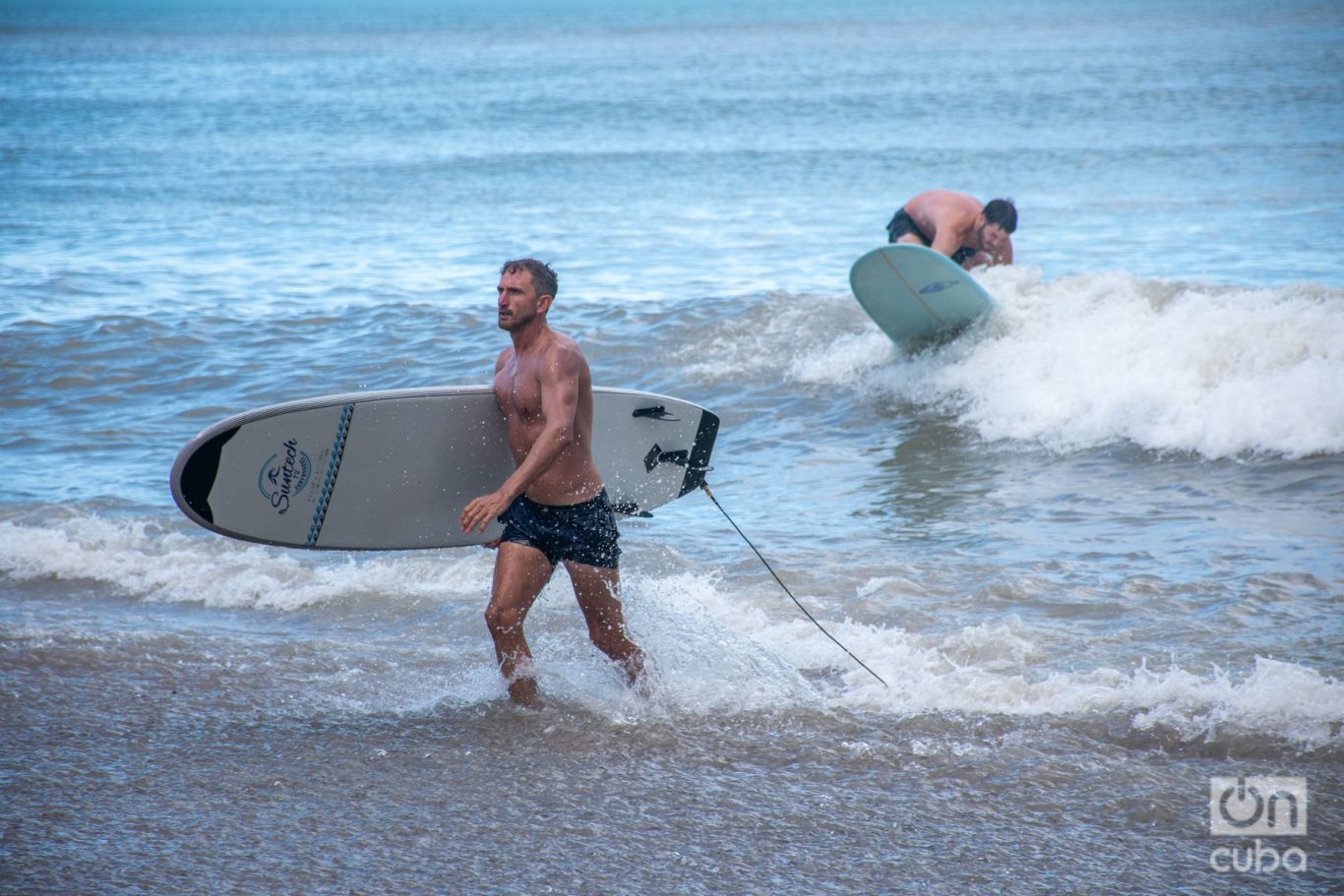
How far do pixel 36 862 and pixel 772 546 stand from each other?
357 centimetres

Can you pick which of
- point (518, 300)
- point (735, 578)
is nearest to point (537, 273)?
point (518, 300)

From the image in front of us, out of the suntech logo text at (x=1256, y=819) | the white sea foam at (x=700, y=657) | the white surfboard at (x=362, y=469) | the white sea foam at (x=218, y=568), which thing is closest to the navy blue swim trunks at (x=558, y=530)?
the white sea foam at (x=700, y=657)

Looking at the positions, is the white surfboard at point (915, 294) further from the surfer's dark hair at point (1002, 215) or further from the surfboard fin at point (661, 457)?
the surfboard fin at point (661, 457)

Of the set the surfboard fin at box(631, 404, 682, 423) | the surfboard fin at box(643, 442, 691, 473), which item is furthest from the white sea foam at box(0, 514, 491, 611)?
the surfboard fin at box(631, 404, 682, 423)

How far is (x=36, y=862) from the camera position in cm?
322

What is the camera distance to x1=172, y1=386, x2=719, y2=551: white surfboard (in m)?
4.44

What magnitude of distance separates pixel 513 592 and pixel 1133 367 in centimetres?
578

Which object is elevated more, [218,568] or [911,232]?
[911,232]

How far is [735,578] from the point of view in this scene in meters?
5.68

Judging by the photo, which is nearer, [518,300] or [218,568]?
[518,300]

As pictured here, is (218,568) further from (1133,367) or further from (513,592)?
(1133,367)

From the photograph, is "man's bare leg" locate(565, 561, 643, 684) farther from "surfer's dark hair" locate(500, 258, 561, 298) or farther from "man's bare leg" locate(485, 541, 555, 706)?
"surfer's dark hair" locate(500, 258, 561, 298)

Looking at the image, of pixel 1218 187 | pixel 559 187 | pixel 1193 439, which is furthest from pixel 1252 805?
pixel 559 187

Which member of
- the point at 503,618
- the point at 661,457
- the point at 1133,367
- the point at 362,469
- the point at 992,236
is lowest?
the point at 1133,367
